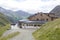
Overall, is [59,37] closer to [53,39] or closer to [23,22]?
[53,39]

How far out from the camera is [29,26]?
5425 centimetres

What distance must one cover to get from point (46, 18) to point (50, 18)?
1444 millimetres

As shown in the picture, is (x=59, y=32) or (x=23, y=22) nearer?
(x=59, y=32)

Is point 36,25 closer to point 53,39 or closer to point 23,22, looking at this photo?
point 23,22

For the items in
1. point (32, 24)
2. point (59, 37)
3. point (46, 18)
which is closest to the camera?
point (59, 37)

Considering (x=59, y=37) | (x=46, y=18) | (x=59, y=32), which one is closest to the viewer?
(x=59, y=37)

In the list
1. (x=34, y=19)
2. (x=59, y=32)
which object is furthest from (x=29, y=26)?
(x=59, y=32)

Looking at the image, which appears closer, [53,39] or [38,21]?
[53,39]

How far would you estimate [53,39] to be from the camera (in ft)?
57.5

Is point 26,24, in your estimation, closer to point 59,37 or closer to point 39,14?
point 39,14

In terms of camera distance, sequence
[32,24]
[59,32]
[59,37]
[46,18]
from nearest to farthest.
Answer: [59,37], [59,32], [32,24], [46,18]

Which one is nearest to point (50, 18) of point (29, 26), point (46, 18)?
point (46, 18)

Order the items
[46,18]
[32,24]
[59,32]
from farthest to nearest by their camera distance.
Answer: [46,18], [32,24], [59,32]

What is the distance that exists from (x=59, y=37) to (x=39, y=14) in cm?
4223
